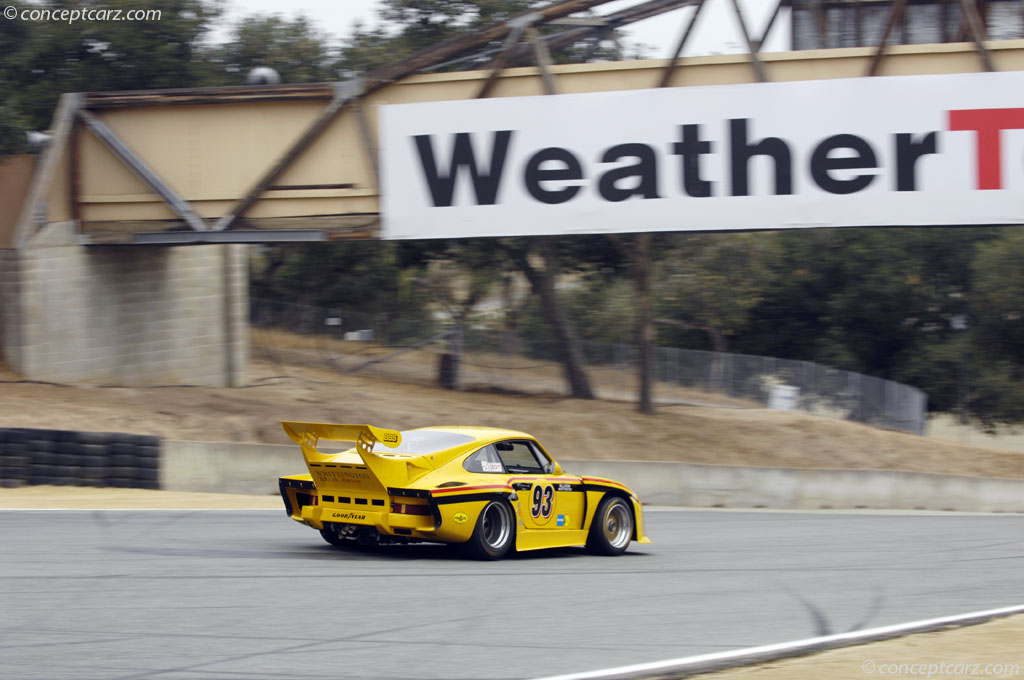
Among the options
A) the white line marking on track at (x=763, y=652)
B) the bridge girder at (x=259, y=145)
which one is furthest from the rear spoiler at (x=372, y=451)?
the bridge girder at (x=259, y=145)

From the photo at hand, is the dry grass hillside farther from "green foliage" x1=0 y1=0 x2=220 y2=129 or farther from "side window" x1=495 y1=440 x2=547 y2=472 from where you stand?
"side window" x1=495 y1=440 x2=547 y2=472

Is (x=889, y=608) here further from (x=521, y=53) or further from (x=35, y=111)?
(x=35, y=111)

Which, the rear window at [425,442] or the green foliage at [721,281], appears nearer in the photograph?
the rear window at [425,442]

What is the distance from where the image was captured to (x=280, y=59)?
119 feet

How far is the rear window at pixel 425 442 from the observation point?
1040 centimetres

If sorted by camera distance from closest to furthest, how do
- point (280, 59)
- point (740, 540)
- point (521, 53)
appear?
point (740, 540) < point (521, 53) < point (280, 59)

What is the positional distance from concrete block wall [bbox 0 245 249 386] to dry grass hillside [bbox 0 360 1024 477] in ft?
2.60

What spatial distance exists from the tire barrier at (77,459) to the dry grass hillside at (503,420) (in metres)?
3.21

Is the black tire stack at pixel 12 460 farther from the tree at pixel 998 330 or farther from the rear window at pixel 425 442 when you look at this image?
the tree at pixel 998 330

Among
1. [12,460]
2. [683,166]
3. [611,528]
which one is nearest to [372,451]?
[611,528]

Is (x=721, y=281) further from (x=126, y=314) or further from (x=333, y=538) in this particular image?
(x=333, y=538)

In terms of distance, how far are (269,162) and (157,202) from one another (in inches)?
96.5

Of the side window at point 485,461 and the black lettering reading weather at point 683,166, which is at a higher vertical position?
the black lettering reading weather at point 683,166

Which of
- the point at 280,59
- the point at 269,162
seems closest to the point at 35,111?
the point at 280,59
